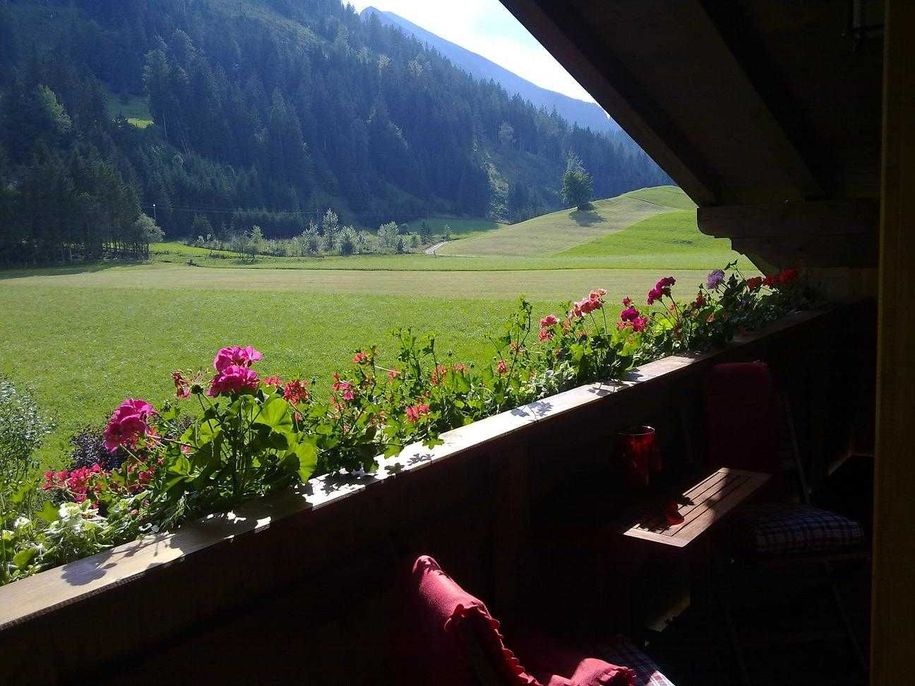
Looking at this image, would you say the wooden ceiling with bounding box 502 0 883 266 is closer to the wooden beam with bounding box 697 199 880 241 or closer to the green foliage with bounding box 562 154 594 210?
the wooden beam with bounding box 697 199 880 241

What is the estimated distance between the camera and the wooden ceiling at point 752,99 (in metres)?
2.54

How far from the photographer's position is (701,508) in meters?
1.92

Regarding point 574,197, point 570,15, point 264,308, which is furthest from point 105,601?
point 574,197

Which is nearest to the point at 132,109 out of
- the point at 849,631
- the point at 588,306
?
the point at 588,306

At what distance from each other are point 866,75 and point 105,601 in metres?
3.31

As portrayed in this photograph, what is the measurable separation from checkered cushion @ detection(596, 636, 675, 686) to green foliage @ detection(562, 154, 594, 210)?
232 inches

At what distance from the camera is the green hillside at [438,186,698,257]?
6445 mm

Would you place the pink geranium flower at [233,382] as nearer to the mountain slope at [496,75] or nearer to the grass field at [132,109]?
the mountain slope at [496,75]

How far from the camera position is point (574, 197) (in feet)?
23.4

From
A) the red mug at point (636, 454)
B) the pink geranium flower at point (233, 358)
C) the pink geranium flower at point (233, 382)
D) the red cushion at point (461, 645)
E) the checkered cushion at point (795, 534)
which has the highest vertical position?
the pink geranium flower at point (233, 358)

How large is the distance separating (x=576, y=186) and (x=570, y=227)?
0.41m

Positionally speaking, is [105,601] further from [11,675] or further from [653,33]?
[653,33]

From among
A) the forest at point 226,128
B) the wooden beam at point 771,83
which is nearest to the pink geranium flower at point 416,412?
the wooden beam at point 771,83

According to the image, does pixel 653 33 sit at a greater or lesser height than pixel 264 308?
greater
